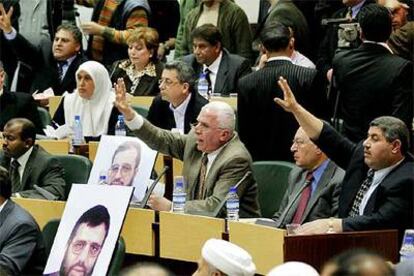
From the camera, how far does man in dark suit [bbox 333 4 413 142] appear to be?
7074 millimetres

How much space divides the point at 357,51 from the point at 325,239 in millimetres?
1734

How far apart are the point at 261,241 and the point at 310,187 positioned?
65 cm

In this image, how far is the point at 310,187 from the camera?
6.69 meters

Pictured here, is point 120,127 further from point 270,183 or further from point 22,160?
point 270,183

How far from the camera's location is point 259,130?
25.6 feet

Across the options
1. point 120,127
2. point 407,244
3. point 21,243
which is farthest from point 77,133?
point 407,244

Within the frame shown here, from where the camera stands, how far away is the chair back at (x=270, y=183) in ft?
23.9

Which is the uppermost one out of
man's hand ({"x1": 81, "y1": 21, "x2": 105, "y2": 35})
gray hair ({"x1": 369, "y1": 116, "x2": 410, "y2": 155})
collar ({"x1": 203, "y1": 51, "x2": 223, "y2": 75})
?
gray hair ({"x1": 369, "y1": 116, "x2": 410, "y2": 155})

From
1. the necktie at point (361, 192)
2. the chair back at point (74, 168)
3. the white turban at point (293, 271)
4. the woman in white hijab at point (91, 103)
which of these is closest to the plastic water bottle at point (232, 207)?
the necktie at point (361, 192)

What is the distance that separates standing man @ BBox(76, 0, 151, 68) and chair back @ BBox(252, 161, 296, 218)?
10.2ft

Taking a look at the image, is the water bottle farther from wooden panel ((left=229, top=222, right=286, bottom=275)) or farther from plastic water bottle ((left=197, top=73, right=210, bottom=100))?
plastic water bottle ((left=197, top=73, right=210, bottom=100))

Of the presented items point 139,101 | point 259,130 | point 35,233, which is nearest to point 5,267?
point 35,233

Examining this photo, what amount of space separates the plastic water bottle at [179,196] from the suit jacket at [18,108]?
7.19 ft

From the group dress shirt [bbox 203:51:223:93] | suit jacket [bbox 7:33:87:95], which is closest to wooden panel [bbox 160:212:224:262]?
dress shirt [bbox 203:51:223:93]
